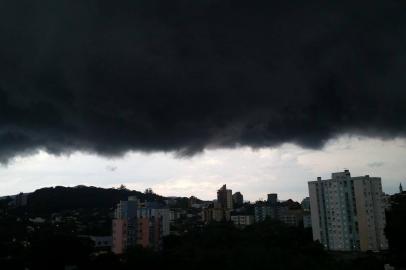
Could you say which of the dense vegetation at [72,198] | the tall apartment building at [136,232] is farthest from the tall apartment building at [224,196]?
the tall apartment building at [136,232]

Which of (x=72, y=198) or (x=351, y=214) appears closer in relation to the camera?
(x=351, y=214)

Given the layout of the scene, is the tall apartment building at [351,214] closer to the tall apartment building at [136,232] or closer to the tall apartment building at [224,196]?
the tall apartment building at [136,232]

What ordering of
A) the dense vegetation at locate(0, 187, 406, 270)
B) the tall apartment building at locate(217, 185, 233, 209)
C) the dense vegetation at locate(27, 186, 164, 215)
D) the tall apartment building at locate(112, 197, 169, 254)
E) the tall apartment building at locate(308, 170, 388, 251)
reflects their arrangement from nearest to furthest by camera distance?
the dense vegetation at locate(0, 187, 406, 270) → the tall apartment building at locate(308, 170, 388, 251) → the tall apartment building at locate(112, 197, 169, 254) → the dense vegetation at locate(27, 186, 164, 215) → the tall apartment building at locate(217, 185, 233, 209)

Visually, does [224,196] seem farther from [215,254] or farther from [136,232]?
[215,254]

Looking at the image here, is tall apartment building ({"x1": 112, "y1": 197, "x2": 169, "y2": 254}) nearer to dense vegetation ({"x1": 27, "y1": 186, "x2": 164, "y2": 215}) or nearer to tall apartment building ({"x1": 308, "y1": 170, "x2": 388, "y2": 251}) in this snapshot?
tall apartment building ({"x1": 308, "y1": 170, "x2": 388, "y2": 251})

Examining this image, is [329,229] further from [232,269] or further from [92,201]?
[92,201]

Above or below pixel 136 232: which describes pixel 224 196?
above

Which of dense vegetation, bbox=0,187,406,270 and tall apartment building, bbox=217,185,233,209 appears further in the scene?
tall apartment building, bbox=217,185,233,209

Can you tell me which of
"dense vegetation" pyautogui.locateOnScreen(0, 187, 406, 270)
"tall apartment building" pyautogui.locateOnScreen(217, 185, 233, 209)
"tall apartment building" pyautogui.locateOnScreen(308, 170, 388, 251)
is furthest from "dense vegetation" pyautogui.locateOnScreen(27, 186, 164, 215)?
"tall apartment building" pyautogui.locateOnScreen(308, 170, 388, 251)

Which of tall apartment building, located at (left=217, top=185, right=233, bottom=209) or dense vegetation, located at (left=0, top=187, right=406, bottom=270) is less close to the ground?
tall apartment building, located at (left=217, top=185, right=233, bottom=209)

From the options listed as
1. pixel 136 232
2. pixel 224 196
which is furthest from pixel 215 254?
pixel 224 196
